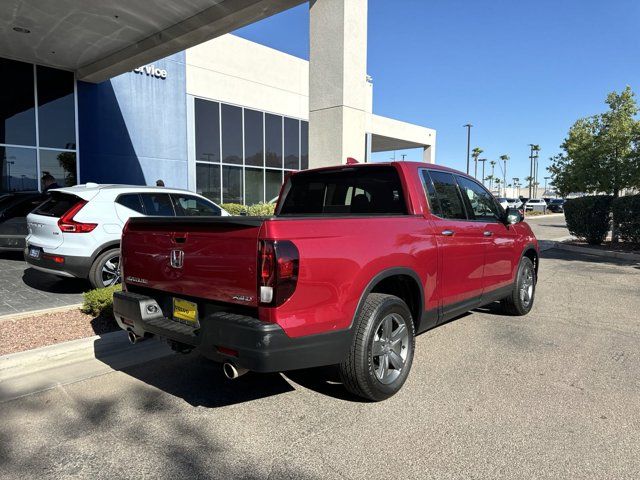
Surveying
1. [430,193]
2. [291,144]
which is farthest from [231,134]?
[430,193]

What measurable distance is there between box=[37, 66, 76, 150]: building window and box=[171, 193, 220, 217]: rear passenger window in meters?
8.36

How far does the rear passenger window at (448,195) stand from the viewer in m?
4.51

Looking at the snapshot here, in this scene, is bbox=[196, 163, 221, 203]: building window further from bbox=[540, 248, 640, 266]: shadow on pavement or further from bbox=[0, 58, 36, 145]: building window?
bbox=[540, 248, 640, 266]: shadow on pavement

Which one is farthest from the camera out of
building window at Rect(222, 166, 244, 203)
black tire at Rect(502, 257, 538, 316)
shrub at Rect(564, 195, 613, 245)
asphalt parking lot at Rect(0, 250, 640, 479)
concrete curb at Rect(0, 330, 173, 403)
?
building window at Rect(222, 166, 244, 203)

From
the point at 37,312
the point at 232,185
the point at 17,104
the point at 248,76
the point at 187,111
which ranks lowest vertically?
the point at 37,312

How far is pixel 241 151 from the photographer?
60.4 feet

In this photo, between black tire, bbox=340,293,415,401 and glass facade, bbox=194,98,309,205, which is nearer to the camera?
black tire, bbox=340,293,415,401

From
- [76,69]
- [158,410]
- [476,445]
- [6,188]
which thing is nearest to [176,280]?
[158,410]

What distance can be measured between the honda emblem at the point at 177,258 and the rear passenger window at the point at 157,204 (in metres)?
4.23

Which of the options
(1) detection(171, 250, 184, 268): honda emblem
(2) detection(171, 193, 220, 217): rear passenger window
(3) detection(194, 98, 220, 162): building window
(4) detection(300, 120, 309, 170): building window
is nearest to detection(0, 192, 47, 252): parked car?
(2) detection(171, 193, 220, 217): rear passenger window

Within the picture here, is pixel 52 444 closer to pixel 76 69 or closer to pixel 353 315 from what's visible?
pixel 353 315

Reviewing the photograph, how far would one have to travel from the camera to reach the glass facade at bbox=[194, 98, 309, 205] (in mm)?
17359

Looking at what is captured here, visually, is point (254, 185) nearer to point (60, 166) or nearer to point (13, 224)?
point (60, 166)

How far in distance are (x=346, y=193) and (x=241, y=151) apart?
577 inches
